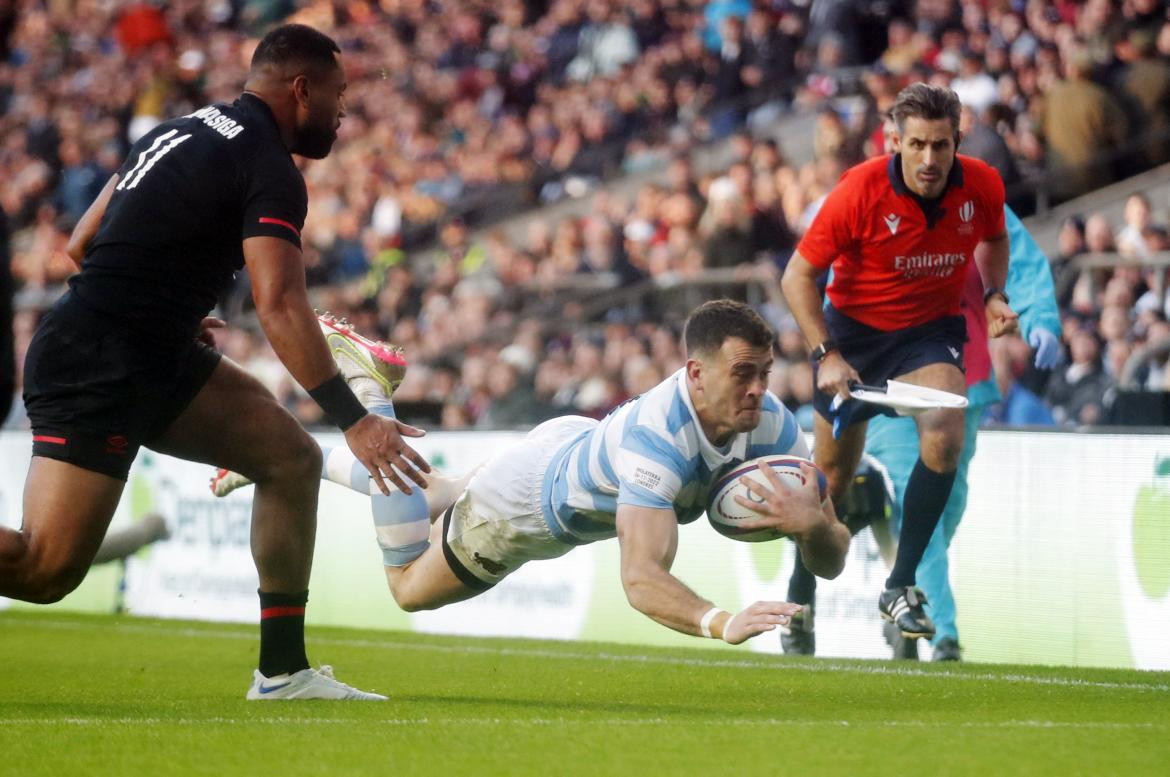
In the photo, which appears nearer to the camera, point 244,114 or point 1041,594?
point 244,114

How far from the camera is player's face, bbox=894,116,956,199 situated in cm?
788

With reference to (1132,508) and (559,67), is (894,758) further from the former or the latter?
(559,67)

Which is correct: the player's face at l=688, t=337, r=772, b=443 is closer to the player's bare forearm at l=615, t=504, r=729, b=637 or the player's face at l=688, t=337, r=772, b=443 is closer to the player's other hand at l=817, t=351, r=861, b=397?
the player's bare forearm at l=615, t=504, r=729, b=637

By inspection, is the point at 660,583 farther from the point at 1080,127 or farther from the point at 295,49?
the point at 1080,127

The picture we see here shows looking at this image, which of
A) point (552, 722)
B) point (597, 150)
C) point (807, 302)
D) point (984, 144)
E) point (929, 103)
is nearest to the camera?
point (552, 722)

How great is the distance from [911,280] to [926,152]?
669mm

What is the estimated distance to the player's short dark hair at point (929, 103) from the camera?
7.84 m

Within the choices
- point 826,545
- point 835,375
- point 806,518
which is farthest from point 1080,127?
point 806,518

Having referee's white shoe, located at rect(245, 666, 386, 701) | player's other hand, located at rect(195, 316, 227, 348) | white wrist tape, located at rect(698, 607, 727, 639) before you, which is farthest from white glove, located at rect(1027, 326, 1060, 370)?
player's other hand, located at rect(195, 316, 227, 348)

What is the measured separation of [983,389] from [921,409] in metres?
1.77

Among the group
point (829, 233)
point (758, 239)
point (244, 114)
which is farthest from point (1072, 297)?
point (244, 114)

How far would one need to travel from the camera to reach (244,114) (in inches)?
250

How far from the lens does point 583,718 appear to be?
631 centimetres

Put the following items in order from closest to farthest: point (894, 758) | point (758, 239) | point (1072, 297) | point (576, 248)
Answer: point (894, 758) → point (1072, 297) → point (758, 239) → point (576, 248)
